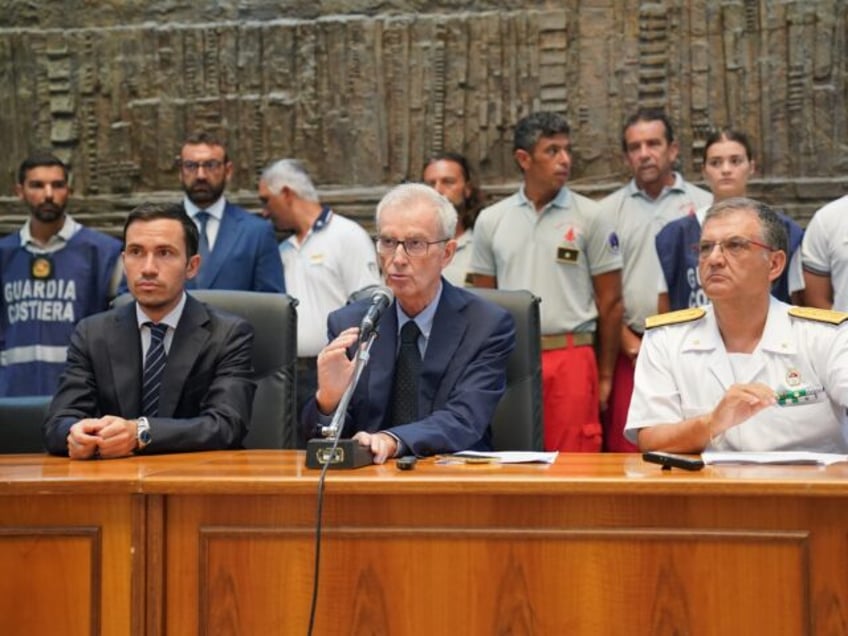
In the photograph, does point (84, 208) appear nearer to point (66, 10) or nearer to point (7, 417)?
point (66, 10)

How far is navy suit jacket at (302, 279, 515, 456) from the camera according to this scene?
11.2 ft

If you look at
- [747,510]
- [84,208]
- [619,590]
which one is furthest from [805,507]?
[84,208]

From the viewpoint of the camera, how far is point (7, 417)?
390 cm

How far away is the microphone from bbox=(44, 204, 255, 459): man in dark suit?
0.68 meters

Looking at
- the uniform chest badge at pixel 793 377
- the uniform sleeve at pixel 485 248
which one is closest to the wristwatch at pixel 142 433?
the uniform chest badge at pixel 793 377

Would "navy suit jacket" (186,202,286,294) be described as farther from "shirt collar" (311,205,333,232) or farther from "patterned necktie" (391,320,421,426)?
"patterned necktie" (391,320,421,426)

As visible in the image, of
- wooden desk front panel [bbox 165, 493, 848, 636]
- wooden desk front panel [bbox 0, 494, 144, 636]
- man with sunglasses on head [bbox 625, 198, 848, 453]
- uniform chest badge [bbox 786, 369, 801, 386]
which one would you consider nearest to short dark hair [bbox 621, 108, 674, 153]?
man with sunglasses on head [bbox 625, 198, 848, 453]

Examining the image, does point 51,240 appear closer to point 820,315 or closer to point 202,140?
point 202,140

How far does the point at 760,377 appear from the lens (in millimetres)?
3297

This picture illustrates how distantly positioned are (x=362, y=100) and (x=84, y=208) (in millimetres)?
1485

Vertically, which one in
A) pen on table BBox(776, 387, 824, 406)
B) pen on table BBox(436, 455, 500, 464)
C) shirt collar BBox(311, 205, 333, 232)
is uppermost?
shirt collar BBox(311, 205, 333, 232)

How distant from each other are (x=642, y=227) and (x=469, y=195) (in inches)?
33.7

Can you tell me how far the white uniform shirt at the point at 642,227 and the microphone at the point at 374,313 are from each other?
2.63 m

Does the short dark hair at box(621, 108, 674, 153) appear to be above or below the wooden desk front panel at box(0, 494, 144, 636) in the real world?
above
